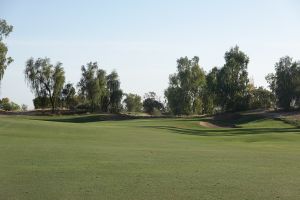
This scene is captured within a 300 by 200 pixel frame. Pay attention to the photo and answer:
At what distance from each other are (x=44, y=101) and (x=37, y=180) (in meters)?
82.7

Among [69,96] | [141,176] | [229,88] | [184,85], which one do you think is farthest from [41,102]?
[141,176]

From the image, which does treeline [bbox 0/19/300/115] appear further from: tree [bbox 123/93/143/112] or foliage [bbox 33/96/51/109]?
tree [bbox 123/93/143/112]

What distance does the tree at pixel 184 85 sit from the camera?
93125 mm

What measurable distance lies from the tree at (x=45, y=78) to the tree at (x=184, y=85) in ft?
72.2

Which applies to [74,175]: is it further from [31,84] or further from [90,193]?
[31,84]

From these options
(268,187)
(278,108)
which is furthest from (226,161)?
(278,108)

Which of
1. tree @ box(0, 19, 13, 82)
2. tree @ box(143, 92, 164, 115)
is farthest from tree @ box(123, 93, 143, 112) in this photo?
tree @ box(0, 19, 13, 82)

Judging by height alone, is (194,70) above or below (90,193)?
above

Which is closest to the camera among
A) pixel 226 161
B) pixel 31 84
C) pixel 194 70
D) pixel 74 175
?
pixel 74 175

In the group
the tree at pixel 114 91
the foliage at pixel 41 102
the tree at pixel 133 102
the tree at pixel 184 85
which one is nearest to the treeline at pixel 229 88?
the tree at pixel 184 85

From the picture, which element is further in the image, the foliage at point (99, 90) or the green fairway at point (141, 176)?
the foliage at point (99, 90)

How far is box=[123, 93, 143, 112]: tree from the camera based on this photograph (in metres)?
125

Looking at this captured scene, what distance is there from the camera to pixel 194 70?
9394 cm

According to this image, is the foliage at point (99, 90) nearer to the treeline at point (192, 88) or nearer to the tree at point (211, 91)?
the treeline at point (192, 88)
